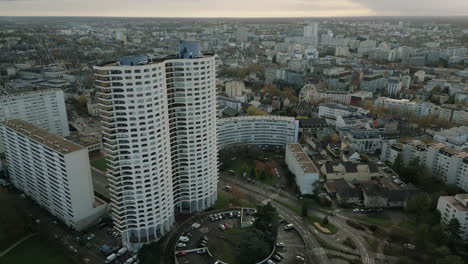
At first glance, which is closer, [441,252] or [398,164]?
[441,252]

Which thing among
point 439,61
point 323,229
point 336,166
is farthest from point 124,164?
point 439,61

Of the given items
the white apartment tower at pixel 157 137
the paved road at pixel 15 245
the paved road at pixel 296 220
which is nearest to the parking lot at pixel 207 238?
the white apartment tower at pixel 157 137

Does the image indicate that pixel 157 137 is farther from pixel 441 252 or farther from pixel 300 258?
pixel 441 252

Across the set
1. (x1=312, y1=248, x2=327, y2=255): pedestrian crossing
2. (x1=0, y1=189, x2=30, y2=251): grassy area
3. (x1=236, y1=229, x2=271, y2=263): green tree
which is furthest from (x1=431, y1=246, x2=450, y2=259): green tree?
(x1=0, y1=189, x2=30, y2=251): grassy area

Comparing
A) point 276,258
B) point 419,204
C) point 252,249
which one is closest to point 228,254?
point 252,249

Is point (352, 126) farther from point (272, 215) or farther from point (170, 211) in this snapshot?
point (170, 211)
